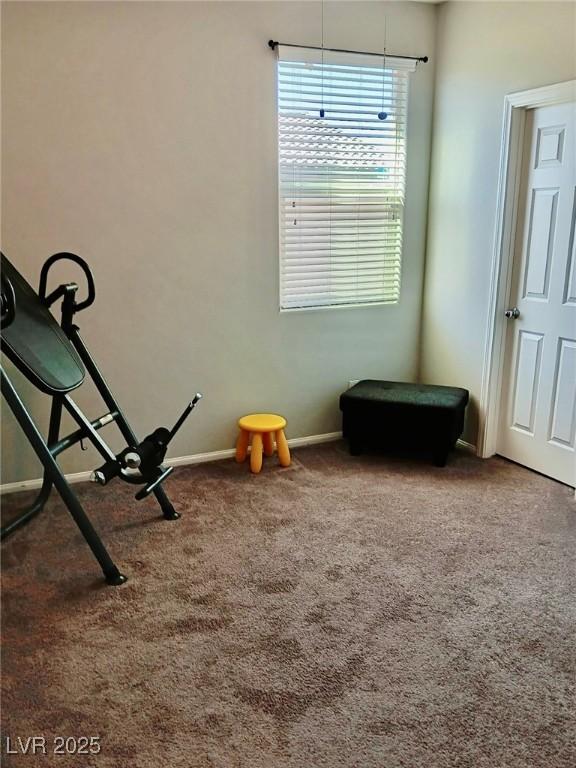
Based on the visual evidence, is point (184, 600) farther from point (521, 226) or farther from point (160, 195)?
point (521, 226)

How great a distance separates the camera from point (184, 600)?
94.7 inches

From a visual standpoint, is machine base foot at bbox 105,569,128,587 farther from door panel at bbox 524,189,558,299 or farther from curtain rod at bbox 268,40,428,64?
curtain rod at bbox 268,40,428,64

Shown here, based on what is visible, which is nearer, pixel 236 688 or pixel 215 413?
pixel 236 688

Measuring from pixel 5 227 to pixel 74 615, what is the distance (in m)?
1.96

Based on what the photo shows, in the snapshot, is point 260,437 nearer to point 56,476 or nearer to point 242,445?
point 242,445

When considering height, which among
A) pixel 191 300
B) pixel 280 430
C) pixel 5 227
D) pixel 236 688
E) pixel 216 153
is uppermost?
pixel 216 153

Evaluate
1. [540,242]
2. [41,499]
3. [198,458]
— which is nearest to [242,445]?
[198,458]

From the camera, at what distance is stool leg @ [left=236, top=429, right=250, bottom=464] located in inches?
145

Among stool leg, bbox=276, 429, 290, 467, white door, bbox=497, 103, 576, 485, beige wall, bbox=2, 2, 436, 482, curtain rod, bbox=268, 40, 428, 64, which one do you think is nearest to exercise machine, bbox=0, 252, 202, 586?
beige wall, bbox=2, 2, 436, 482

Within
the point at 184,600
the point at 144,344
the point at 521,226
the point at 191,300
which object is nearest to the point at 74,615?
the point at 184,600

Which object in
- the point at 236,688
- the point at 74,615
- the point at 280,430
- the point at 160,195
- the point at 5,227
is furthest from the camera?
the point at 280,430

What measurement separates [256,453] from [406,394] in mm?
1024

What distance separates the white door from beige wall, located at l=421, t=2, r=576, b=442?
19cm

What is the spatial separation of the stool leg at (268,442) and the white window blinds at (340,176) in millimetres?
824
